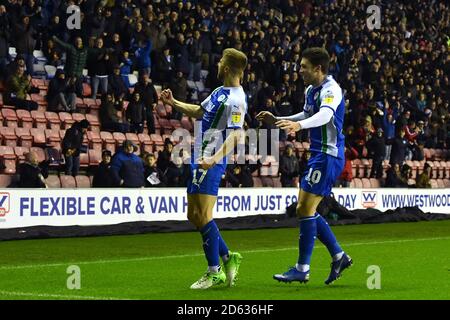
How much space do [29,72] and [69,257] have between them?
8.72 metres

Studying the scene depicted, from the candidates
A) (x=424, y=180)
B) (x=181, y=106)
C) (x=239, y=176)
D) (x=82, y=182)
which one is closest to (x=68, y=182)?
(x=82, y=182)

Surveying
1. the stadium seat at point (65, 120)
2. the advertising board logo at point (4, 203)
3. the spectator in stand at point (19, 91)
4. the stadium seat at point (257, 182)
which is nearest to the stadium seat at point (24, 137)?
the spectator in stand at point (19, 91)

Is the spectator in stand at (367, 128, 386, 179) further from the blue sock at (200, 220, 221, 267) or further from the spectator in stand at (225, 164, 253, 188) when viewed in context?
the blue sock at (200, 220, 221, 267)

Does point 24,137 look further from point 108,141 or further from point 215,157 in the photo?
point 215,157

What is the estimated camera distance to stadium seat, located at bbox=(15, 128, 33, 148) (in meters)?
19.5

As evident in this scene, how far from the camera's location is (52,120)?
20.3 metres

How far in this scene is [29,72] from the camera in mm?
20219

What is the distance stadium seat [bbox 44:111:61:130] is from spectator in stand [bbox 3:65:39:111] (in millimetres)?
330

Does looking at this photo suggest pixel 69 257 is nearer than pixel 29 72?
Yes

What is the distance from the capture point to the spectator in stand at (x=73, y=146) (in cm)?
1870

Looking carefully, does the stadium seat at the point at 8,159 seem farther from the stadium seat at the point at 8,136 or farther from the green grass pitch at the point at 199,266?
the green grass pitch at the point at 199,266

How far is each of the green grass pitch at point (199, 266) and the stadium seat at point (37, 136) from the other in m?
4.17
